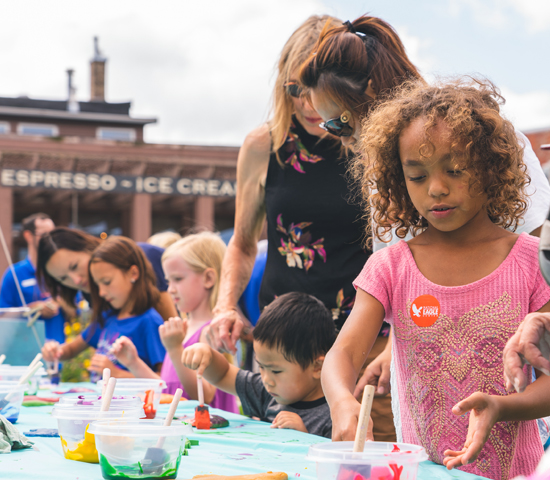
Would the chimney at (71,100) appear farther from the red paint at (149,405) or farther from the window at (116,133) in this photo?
the red paint at (149,405)

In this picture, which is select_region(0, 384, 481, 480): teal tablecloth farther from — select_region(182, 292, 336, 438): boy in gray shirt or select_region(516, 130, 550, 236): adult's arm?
select_region(516, 130, 550, 236): adult's arm

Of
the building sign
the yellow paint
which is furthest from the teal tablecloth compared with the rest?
the building sign

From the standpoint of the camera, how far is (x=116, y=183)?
1172cm

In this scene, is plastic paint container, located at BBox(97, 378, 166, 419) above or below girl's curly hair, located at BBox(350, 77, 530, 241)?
below

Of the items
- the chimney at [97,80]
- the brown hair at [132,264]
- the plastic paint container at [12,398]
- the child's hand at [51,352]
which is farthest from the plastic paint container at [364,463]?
the chimney at [97,80]

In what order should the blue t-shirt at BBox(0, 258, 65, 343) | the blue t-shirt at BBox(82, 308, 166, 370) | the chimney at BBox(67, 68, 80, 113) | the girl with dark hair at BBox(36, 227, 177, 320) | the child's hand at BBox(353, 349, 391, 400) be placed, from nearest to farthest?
Answer: the child's hand at BBox(353, 349, 391, 400), the blue t-shirt at BBox(82, 308, 166, 370), the girl with dark hair at BBox(36, 227, 177, 320), the blue t-shirt at BBox(0, 258, 65, 343), the chimney at BBox(67, 68, 80, 113)

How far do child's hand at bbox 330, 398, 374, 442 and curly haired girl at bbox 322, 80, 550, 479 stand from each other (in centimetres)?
4

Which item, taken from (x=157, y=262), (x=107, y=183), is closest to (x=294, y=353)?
(x=157, y=262)

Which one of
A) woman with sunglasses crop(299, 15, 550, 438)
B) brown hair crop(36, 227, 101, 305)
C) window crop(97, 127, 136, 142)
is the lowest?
brown hair crop(36, 227, 101, 305)

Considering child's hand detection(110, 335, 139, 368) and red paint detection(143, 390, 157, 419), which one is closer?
red paint detection(143, 390, 157, 419)

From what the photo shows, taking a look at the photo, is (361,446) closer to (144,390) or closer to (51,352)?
(144,390)

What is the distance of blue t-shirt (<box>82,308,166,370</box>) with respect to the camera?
3.55 metres

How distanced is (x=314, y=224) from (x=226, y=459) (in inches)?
40.1

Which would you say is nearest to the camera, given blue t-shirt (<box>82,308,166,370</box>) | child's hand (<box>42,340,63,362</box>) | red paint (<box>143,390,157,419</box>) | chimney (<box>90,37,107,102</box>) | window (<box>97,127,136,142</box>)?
red paint (<box>143,390,157,419</box>)
